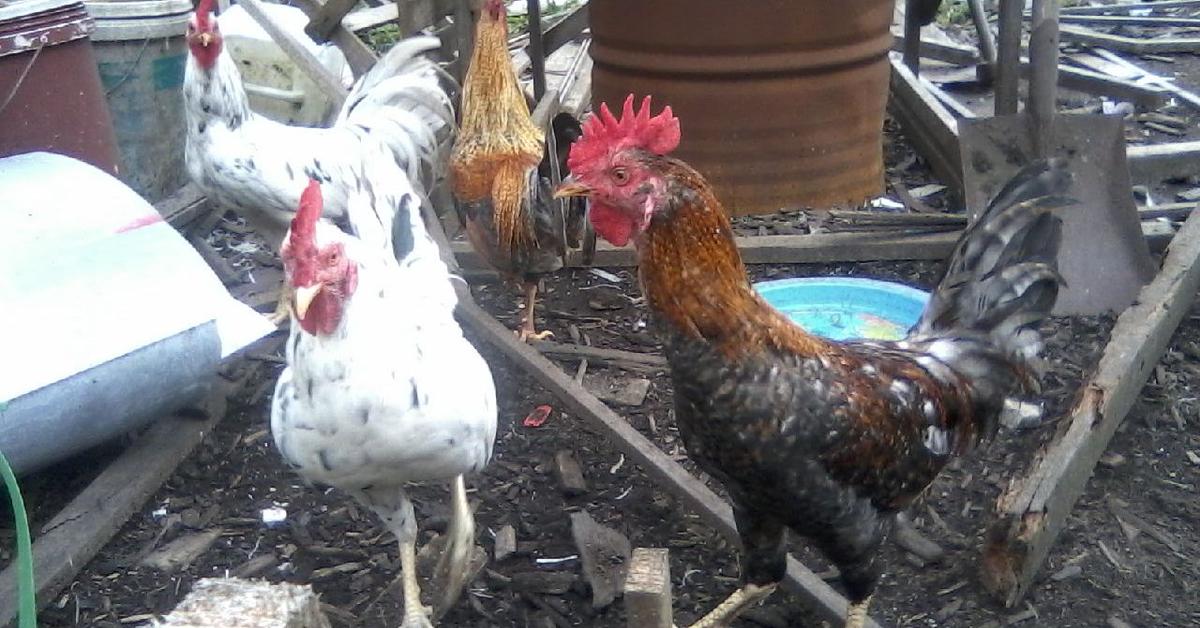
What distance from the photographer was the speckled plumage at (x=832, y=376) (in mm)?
2258

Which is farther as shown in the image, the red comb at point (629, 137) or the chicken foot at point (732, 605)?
the chicken foot at point (732, 605)

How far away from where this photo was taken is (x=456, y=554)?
289 centimetres

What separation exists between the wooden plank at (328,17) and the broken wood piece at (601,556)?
3019mm

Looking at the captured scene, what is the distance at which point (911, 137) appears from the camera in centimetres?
650

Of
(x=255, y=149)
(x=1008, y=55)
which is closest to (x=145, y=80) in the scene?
(x=255, y=149)

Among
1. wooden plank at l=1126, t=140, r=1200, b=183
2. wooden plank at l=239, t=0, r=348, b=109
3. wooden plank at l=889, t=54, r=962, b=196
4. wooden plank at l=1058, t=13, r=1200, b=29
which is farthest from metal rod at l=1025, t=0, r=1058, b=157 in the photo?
wooden plank at l=1058, t=13, r=1200, b=29

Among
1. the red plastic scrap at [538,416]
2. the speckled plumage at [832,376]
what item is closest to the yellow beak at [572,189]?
the speckled plumage at [832,376]

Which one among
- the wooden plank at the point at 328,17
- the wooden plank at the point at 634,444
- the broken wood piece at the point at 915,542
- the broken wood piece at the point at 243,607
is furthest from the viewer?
the wooden plank at the point at 328,17

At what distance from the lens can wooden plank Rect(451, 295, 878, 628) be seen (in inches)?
112

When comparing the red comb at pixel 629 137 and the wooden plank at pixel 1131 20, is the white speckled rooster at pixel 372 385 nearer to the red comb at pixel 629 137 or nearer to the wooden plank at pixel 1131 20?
the red comb at pixel 629 137

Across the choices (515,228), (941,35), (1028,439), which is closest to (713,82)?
(515,228)

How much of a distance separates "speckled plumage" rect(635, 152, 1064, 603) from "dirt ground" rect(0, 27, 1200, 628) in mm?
494

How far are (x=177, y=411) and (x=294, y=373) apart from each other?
1.58 m

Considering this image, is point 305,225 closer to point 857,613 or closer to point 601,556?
point 601,556
